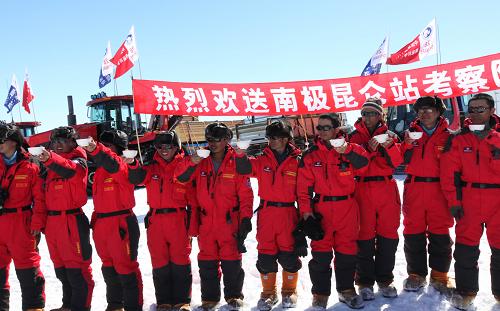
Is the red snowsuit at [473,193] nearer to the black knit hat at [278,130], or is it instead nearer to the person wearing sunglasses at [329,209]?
the person wearing sunglasses at [329,209]

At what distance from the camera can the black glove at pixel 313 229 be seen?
3.63 metres

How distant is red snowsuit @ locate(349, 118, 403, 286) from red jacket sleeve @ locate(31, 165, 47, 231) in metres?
2.95

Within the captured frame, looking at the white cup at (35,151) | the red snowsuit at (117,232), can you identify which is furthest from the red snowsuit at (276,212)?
the white cup at (35,151)

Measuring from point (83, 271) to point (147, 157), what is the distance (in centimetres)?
119

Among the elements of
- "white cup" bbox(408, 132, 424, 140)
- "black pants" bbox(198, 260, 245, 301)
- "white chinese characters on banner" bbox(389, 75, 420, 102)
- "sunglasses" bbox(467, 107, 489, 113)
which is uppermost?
"white chinese characters on banner" bbox(389, 75, 420, 102)

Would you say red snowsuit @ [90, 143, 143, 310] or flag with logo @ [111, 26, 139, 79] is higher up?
flag with logo @ [111, 26, 139, 79]

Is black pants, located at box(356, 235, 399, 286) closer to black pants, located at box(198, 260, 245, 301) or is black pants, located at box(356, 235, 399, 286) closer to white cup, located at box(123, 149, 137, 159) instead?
black pants, located at box(198, 260, 245, 301)

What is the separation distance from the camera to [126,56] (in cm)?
752

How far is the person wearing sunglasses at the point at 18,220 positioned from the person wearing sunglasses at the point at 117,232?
63 cm

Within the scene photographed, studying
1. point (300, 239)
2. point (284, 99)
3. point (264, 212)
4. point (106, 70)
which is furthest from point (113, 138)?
point (106, 70)

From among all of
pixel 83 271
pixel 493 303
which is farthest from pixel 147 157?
pixel 493 303

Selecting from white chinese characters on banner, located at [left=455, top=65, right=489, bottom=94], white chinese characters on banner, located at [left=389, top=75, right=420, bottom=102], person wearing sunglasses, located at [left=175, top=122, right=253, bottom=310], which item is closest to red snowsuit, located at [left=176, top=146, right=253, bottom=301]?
person wearing sunglasses, located at [left=175, top=122, right=253, bottom=310]

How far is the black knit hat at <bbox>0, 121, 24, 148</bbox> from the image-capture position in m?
3.81

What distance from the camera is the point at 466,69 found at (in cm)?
498
